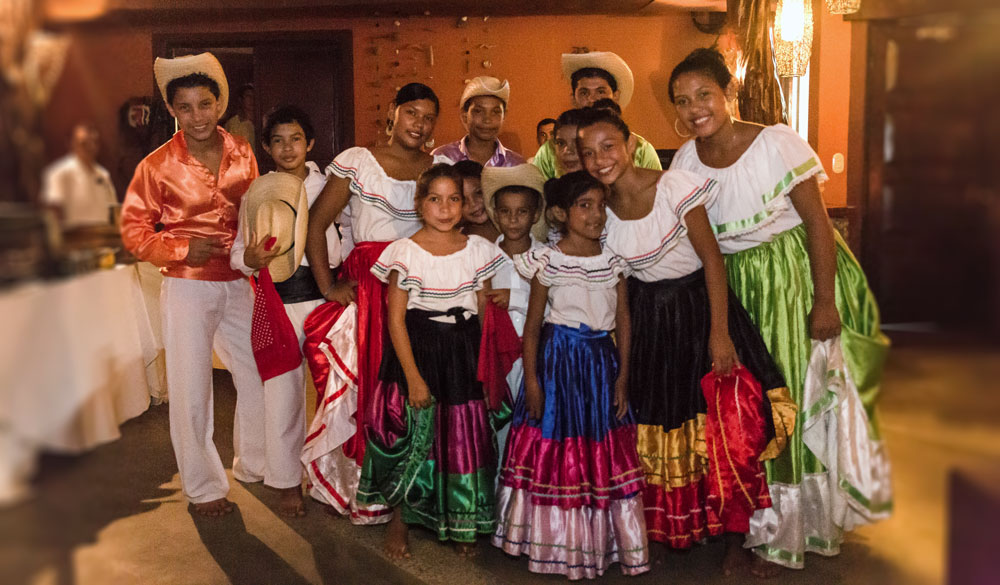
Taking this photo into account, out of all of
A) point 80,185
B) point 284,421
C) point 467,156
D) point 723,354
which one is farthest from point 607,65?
point 80,185

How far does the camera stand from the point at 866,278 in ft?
3.20

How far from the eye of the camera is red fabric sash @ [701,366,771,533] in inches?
Answer: 99.8

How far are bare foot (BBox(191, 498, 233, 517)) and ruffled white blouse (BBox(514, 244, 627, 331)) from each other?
1.58m

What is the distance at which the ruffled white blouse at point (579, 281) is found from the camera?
2.67 meters

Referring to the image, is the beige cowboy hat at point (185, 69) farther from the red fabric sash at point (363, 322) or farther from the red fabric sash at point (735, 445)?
the red fabric sash at point (735, 445)

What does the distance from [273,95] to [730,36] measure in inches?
179

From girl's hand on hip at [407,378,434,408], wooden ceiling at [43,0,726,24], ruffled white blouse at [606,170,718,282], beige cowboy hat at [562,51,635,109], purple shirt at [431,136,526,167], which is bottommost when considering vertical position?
girl's hand on hip at [407,378,434,408]

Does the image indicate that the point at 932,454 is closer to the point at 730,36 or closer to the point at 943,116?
the point at 943,116

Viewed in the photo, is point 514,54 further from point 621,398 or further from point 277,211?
point 621,398

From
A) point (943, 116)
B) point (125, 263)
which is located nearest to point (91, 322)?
point (125, 263)

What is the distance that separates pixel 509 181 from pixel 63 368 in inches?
94.1

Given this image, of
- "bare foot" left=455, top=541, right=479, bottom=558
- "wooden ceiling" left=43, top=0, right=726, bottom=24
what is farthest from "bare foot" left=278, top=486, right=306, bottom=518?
"wooden ceiling" left=43, top=0, right=726, bottom=24

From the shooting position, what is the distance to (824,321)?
7.19 feet

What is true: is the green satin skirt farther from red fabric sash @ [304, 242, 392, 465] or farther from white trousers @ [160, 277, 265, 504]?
white trousers @ [160, 277, 265, 504]
